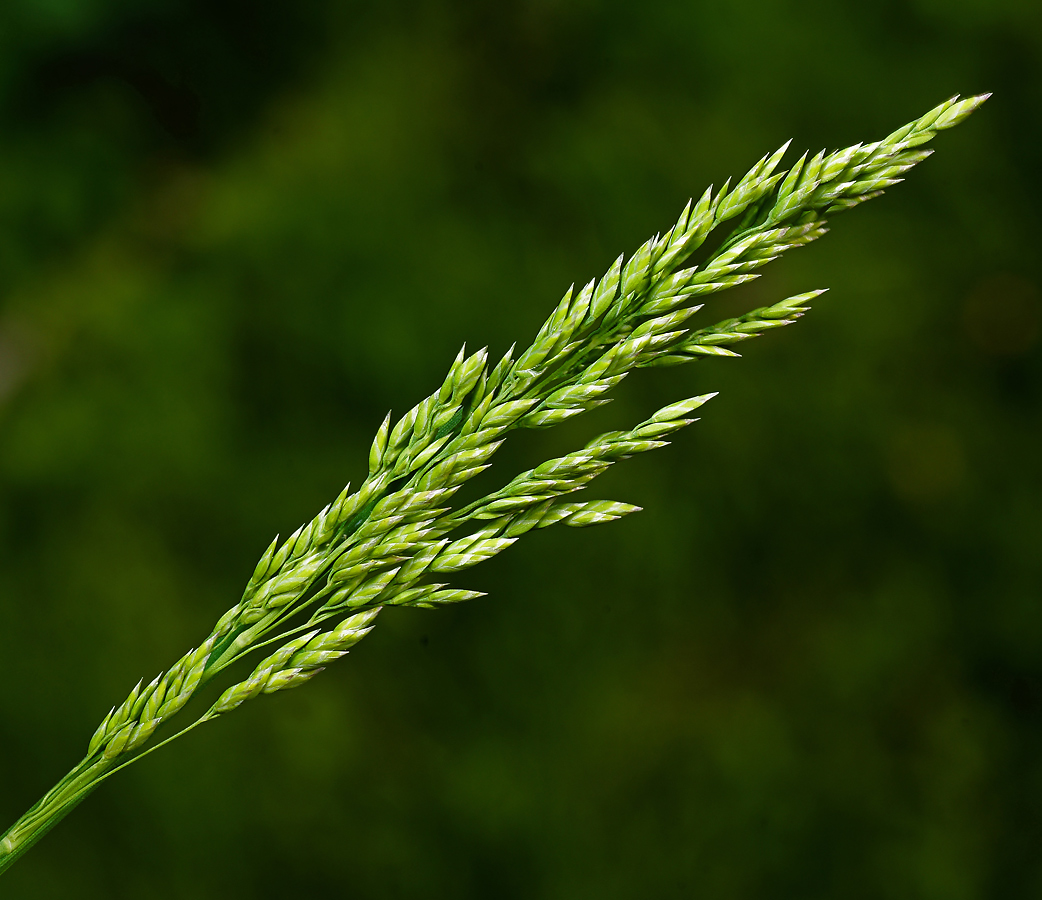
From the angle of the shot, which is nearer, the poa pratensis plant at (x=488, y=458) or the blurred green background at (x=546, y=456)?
the poa pratensis plant at (x=488, y=458)

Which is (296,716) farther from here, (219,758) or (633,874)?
(633,874)

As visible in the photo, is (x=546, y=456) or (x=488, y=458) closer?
(x=488, y=458)

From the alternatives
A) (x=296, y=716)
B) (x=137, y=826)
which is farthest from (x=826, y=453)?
(x=137, y=826)

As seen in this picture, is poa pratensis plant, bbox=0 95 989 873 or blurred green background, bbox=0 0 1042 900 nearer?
poa pratensis plant, bbox=0 95 989 873

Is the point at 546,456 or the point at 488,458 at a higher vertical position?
the point at 546,456
